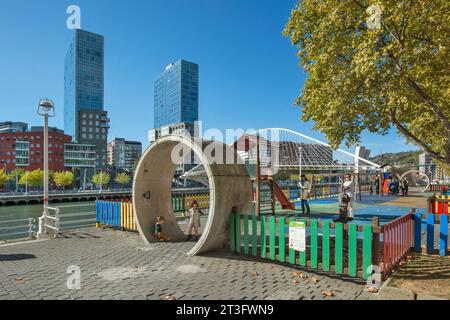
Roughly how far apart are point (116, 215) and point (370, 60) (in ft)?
38.5

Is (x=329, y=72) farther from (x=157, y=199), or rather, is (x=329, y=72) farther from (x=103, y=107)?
(x=103, y=107)

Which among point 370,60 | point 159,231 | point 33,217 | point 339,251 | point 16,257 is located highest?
point 370,60

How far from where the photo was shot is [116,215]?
13.3 metres

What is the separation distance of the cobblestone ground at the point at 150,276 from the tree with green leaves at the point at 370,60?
4831mm

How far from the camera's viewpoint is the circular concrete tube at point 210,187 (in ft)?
28.2

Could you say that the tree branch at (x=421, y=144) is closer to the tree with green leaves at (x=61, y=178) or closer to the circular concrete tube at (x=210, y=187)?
the circular concrete tube at (x=210, y=187)

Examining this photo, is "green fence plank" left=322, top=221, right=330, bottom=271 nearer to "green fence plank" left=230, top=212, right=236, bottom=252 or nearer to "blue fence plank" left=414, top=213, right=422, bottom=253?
"green fence plank" left=230, top=212, right=236, bottom=252

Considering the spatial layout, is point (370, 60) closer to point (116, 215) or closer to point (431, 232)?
point (431, 232)

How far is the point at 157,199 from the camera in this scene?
11.7 m

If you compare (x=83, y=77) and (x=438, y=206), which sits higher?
(x=83, y=77)

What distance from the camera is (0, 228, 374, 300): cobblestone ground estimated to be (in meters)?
5.76

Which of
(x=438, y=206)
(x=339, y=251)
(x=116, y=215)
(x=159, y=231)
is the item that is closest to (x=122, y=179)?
(x=116, y=215)
